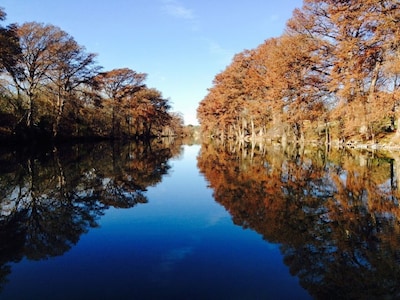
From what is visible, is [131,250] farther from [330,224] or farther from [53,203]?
[330,224]

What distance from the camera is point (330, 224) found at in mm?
5965

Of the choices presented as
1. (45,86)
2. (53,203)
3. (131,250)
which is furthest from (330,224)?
(45,86)

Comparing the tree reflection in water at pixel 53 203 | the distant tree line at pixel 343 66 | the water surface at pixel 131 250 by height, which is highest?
the distant tree line at pixel 343 66

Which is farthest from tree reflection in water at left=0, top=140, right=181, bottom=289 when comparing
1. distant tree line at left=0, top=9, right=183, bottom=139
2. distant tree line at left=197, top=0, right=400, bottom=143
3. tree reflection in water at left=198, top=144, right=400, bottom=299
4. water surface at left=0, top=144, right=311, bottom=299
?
distant tree line at left=0, top=9, right=183, bottom=139

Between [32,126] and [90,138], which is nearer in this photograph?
[32,126]

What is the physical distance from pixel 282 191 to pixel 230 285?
229 inches

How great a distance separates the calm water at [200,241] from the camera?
3680 millimetres

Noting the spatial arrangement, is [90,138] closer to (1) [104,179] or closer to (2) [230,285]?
(1) [104,179]

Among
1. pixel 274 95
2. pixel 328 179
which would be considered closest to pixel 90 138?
pixel 274 95

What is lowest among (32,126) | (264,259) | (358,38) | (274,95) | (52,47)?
(264,259)

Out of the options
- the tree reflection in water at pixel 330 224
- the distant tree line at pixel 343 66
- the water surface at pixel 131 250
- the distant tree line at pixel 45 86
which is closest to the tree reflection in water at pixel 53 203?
the water surface at pixel 131 250

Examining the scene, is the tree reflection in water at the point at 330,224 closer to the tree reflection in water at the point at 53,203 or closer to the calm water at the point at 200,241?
the calm water at the point at 200,241

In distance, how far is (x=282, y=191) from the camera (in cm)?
915

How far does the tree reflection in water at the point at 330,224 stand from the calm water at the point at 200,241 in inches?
0.8
